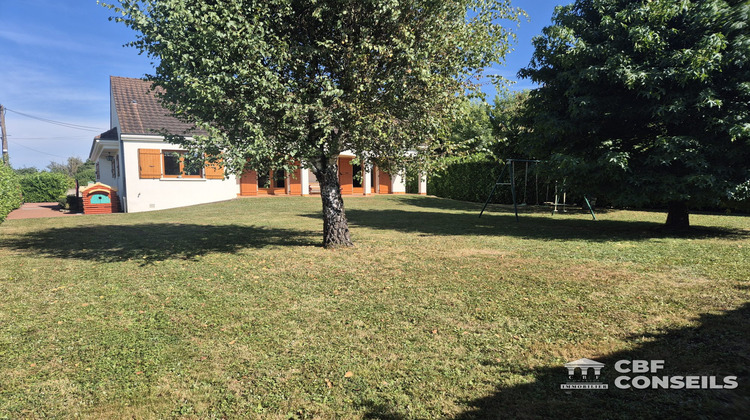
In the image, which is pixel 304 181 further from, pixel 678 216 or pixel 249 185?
pixel 678 216

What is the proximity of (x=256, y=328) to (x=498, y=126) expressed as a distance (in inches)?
656

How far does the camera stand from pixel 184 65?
681 cm

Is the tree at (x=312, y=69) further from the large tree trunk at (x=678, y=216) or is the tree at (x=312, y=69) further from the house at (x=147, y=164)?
the house at (x=147, y=164)

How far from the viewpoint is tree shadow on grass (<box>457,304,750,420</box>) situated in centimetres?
277

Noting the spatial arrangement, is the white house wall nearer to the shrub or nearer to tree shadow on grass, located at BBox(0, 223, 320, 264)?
the shrub

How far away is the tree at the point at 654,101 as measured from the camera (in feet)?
29.2

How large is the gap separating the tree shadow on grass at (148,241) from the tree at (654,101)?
7891mm

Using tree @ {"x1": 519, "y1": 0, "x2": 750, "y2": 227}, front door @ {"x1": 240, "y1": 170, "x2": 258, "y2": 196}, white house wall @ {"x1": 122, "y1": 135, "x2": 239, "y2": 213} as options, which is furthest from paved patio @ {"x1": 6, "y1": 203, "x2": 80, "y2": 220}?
tree @ {"x1": 519, "y1": 0, "x2": 750, "y2": 227}

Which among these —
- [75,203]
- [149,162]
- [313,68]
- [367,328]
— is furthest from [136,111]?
[367,328]

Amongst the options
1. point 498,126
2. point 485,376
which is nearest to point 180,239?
point 485,376

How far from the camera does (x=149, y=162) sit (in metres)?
19.3

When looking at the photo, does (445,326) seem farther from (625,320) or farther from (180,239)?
(180,239)

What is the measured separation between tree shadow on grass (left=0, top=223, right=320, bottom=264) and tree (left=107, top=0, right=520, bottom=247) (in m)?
2.69

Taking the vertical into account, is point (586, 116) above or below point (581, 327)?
above
